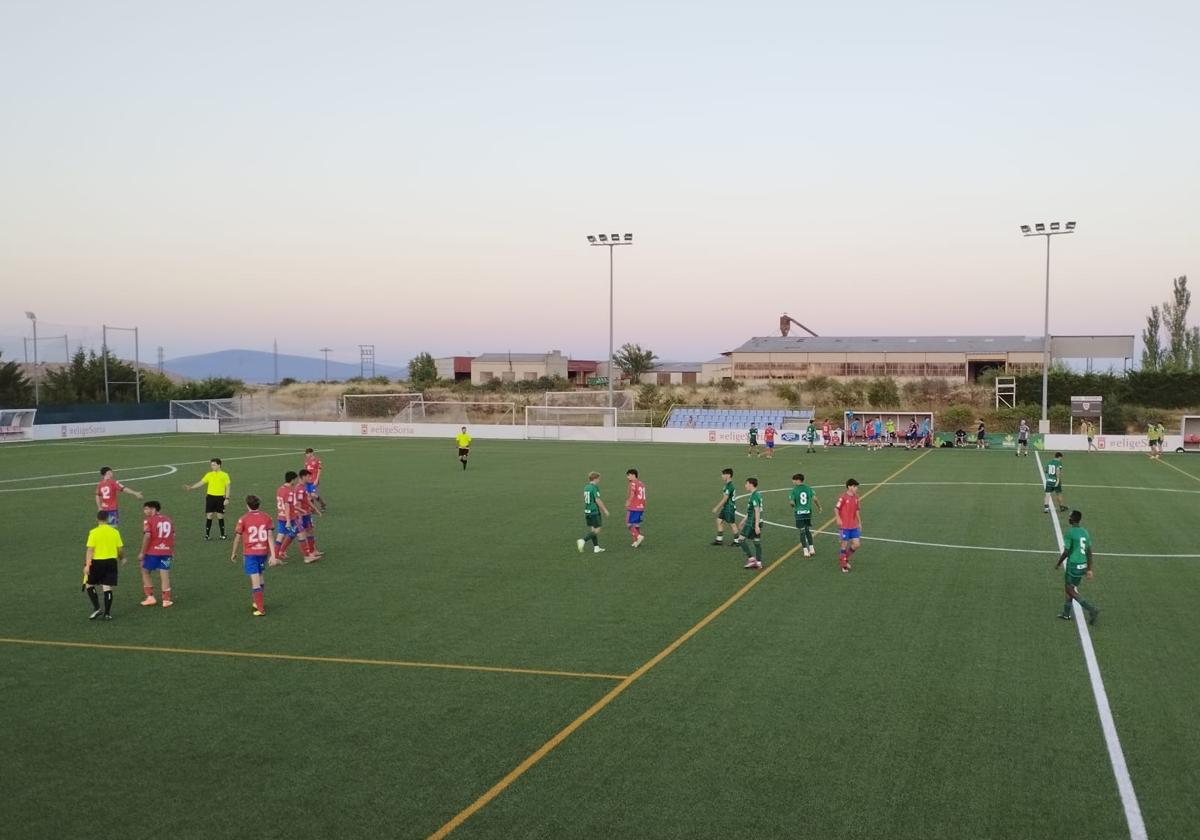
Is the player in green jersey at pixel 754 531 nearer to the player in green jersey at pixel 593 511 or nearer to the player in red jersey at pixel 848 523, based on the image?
the player in red jersey at pixel 848 523

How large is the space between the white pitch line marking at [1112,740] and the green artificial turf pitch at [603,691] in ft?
0.36

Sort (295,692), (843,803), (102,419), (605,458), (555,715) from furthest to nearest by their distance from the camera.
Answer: (102,419) < (605,458) < (295,692) < (555,715) < (843,803)

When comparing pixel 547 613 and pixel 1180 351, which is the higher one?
pixel 1180 351

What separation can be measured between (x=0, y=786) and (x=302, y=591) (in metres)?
8.60

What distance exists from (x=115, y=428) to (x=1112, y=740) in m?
69.3

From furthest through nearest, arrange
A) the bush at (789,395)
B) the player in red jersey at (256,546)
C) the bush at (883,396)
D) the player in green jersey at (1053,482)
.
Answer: the bush at (789,395)
the bush at (883,396)
the player in green jersey at (1053,482)
the player in red jersey at (256,546)

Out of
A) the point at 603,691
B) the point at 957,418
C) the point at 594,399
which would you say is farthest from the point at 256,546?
the point at 594,399

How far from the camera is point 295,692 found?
37.3 feet

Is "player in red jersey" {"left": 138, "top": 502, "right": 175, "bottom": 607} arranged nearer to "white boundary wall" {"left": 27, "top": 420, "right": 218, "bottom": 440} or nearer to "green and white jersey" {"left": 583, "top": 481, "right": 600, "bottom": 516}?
"green and white jersey" {"left": 583, "top": 481, "right": 600, "bottom": 516}

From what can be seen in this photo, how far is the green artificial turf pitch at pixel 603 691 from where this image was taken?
8164 millimetres

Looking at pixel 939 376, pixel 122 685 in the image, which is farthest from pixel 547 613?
pixel 939 376

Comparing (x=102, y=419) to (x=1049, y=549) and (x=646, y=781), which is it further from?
(x=646, y=781)

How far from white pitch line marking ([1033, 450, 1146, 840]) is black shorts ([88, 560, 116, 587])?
1384 centimetres

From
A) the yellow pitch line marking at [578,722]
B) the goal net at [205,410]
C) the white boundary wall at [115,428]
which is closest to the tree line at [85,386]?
the white boundary wall at [115,428]
